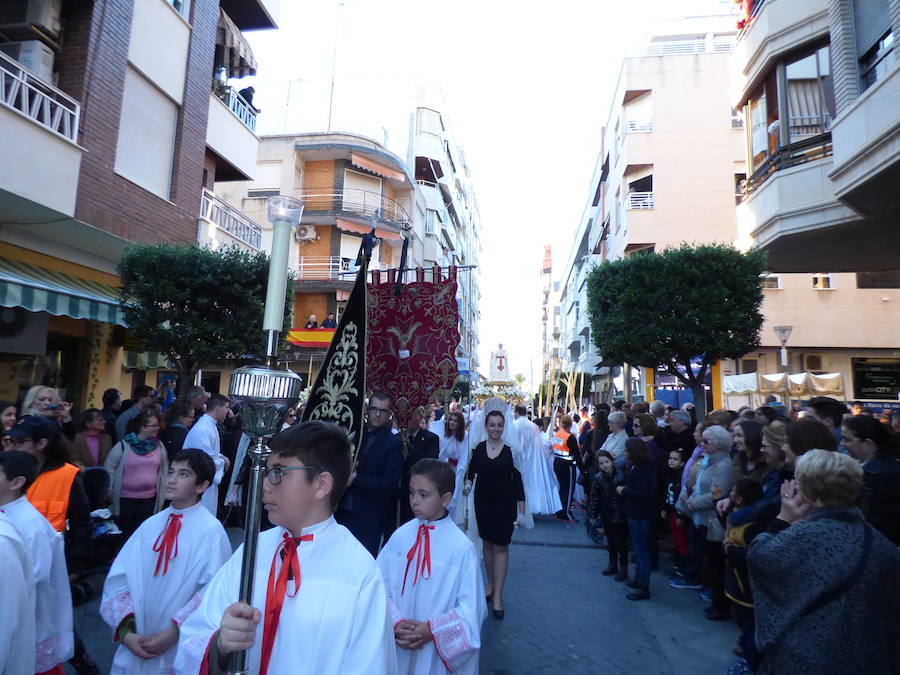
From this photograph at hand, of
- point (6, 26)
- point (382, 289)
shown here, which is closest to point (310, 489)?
point (382, 289)

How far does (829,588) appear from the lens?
2240mm

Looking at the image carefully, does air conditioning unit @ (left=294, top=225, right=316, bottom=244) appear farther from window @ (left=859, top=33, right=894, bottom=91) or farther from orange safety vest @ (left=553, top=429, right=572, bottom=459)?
window @ (left=859, top=33, right=894, bottom=91)

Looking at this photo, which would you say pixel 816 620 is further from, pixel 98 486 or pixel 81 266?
pixel 81 266

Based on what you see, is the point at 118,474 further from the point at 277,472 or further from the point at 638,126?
the point at 638,126

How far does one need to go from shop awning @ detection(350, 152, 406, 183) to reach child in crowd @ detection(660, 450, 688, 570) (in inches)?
937

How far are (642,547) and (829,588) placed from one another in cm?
379

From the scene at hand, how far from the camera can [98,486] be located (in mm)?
5441

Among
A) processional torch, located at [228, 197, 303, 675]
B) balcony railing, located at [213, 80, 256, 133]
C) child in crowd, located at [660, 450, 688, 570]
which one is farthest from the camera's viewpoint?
balcony railing, located at [213, 80, 256, 133]

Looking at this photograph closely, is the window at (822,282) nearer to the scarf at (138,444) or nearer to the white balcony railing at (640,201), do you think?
the white balcony railing at (640,201)

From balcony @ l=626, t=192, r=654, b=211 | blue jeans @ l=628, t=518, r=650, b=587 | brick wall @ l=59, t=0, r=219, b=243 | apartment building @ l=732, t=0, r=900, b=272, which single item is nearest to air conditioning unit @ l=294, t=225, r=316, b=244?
balcony @ l=626, t=192, r=654, b=211

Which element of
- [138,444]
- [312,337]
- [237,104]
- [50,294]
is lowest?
[138,444]

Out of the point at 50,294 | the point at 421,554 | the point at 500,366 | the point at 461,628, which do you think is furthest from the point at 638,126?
the point at 461,628

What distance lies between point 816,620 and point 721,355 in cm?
1140

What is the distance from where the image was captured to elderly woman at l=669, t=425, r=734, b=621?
5359mm
